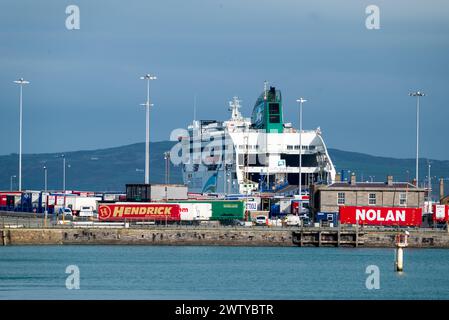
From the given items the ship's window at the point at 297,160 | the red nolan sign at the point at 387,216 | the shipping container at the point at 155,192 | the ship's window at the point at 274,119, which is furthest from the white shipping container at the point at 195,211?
the ship's window at the point at 274,119

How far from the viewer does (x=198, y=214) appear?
337 ft

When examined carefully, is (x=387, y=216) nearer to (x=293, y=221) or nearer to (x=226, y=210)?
(x=293, y=221)

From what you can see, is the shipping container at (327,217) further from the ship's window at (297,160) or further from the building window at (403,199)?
the ship's window at (297,160)

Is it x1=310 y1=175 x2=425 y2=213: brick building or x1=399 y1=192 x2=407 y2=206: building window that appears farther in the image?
x1=399 y1=192 x2=407 y2=206: building window

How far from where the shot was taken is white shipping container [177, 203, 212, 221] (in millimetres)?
100750

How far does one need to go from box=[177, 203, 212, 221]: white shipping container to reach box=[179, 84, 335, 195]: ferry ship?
32.2 m

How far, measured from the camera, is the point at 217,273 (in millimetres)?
72812

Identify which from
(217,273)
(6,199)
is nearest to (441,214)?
(217,273)

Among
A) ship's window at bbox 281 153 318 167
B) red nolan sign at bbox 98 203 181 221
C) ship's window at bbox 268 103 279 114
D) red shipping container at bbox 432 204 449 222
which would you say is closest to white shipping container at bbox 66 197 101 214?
red nolan sign at bbox 98 203 181 221

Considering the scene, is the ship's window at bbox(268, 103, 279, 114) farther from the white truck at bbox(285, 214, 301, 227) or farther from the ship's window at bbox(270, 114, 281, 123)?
the white truck at bbox(285, 214, 301, 227)

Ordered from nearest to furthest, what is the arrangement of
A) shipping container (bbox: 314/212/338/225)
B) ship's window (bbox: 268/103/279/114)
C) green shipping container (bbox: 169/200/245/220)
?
shipping container (bbox: 314/212/338/225) → green shipping container (bbox: 169/200/245/220) → ship's window (bbox: 268/103/279/114)

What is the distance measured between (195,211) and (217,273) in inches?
1166

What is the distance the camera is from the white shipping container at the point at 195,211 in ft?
331

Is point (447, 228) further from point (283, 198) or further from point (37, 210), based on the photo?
point (37, 210)
